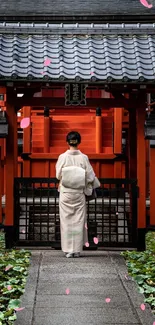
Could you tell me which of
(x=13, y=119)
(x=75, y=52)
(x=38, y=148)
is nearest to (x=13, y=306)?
(x=13, y=119)

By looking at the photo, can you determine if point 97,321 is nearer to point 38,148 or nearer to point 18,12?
point 38,148

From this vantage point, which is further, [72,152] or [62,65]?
[62,65]

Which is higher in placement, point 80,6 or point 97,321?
point 80,6

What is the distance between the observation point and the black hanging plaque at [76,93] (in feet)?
34.8

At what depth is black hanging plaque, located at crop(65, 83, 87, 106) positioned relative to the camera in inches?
418

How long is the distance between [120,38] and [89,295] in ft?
18.6

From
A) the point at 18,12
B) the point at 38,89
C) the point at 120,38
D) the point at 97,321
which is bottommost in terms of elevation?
the point at 97,321

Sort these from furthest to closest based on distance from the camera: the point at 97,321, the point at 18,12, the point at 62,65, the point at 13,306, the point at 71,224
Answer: the point at 18,12
the point at 62,65
the point at 71,224
the point at 13,306
the point at 97,321

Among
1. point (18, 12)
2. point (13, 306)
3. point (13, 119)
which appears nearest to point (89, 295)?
point (13, 306)

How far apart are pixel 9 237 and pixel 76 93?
2620 mm

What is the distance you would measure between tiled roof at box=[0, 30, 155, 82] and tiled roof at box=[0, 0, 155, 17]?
7665mm

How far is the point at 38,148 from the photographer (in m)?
16.5

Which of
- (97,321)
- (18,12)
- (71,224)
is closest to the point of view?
(97,321)

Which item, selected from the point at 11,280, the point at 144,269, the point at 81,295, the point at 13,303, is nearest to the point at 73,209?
the point at 144,269
